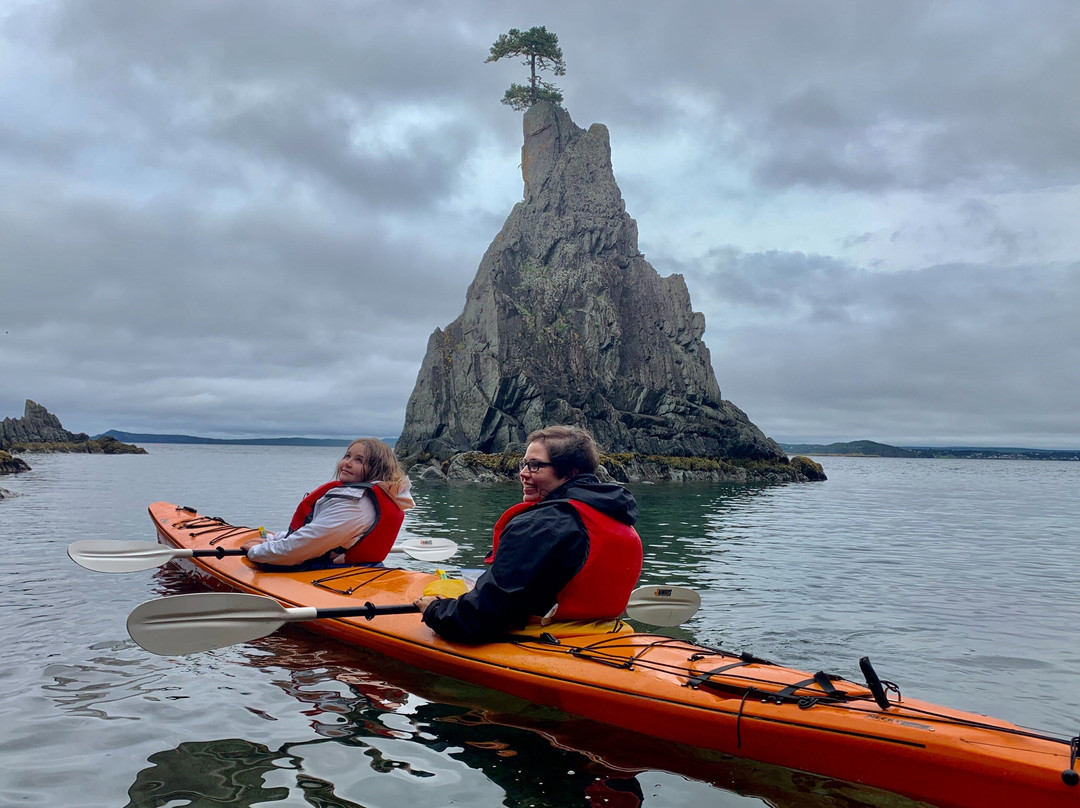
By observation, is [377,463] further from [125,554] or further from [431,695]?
[125,554]

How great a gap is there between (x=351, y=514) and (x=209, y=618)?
5.86 feet

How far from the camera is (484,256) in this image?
6075 centimetres

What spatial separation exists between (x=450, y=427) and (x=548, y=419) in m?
8.31

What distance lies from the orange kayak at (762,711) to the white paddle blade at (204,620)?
89 centimetres

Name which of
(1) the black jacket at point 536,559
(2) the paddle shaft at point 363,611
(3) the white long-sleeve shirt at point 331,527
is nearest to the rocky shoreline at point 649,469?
(3) the white long-sleeve shirt at point 331,527

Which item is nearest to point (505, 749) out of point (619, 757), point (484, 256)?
point (619, 757)

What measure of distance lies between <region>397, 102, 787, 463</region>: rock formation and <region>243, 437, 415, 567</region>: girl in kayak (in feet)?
125

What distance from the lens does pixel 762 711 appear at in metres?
3.59

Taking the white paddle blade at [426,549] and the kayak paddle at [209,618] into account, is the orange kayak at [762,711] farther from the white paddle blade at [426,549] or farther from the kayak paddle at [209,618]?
the white paddle blade at [426,549]

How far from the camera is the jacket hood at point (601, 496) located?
14.2 feet

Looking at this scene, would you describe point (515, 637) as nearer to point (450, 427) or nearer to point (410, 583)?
point (410, 583)

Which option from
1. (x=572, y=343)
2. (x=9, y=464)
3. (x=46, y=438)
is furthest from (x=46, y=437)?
(x=572, y=343)

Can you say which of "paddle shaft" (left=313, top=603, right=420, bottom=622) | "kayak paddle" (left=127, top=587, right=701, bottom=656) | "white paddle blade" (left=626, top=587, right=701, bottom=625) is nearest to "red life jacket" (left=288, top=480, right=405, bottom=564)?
"paddle shaft" (left=313, top=603, right=420, bottom=622)

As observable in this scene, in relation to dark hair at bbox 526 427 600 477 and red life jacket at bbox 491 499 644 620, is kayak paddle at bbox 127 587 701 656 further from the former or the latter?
dark hair at bbox 526 427 600 477
